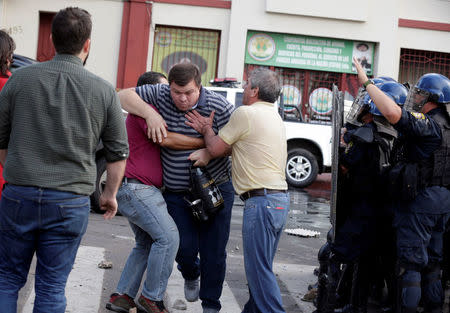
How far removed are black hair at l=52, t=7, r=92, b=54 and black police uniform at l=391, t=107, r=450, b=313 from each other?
236cm

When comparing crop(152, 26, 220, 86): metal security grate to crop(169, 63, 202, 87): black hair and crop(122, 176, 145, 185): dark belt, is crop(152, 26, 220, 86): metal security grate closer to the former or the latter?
crop(122, 176, 145, 185): dark belt

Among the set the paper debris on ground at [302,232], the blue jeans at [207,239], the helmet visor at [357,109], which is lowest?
the paper debris on ground at [302,232]

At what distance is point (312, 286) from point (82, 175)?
3285 mm

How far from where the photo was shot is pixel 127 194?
16.5 feet

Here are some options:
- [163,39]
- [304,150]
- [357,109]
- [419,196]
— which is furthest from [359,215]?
[163,39]

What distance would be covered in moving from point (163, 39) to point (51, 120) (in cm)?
1656

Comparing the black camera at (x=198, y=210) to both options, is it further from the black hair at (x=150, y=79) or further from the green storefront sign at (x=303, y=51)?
the green storefront sign at (x=303, y=51)

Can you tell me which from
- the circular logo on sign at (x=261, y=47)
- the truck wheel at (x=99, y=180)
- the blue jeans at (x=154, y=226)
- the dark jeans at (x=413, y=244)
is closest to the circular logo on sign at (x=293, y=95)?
the circular logo on sign at (x=261, y=47)

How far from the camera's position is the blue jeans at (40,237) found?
11.4ft

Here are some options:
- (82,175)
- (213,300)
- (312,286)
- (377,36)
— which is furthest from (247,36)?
(82,175)

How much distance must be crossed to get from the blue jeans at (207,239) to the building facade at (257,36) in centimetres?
1408

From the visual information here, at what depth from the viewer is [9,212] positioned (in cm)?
352

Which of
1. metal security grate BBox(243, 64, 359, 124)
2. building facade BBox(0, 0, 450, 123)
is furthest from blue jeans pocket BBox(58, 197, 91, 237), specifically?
metal security grate BBox(243, 64, 359, 124)

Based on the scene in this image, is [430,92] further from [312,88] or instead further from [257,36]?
[312,88]
